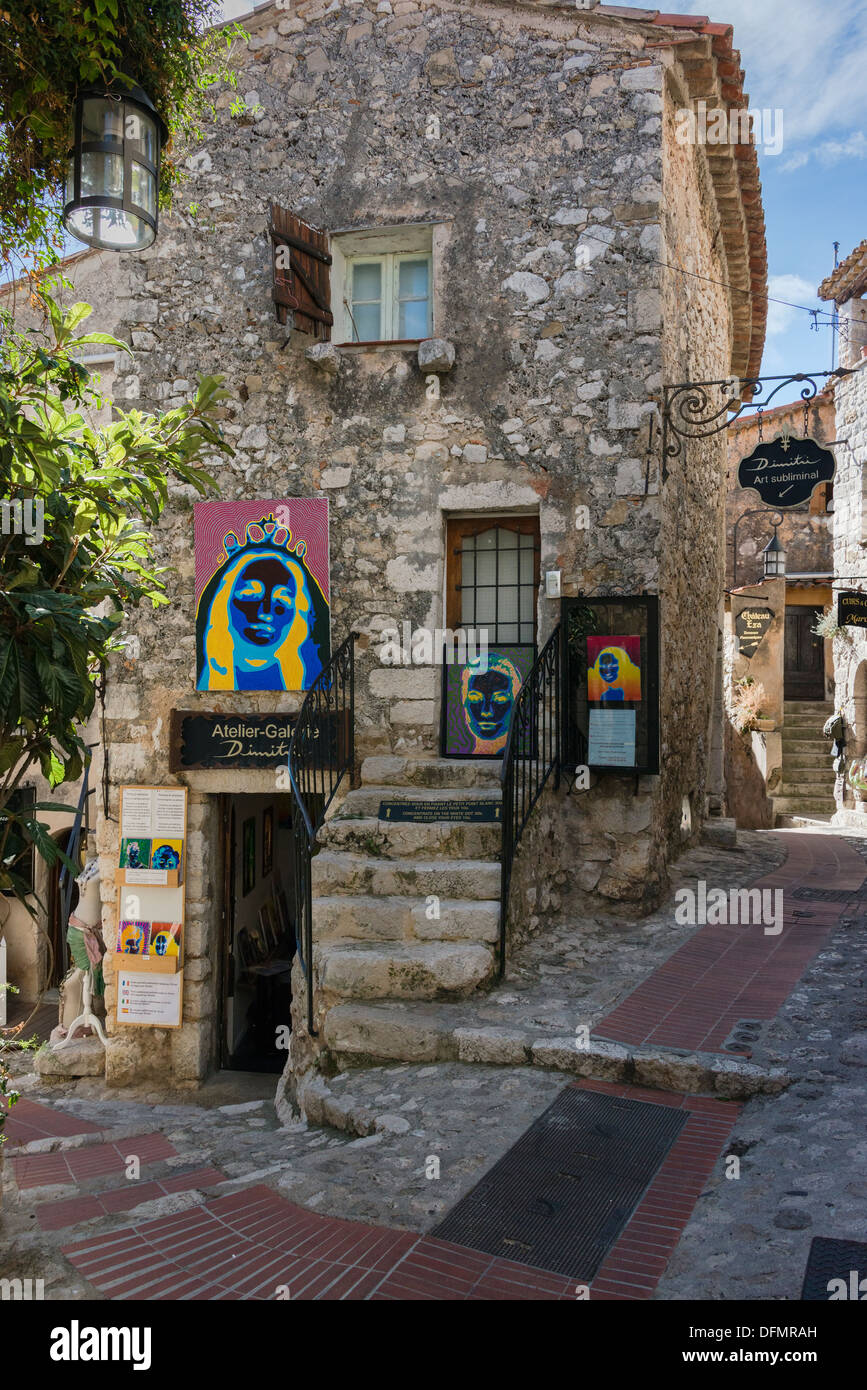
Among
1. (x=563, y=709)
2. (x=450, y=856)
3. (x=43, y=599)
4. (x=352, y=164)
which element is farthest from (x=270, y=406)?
(x=43, y=599)

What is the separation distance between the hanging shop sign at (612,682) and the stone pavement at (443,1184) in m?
1.79

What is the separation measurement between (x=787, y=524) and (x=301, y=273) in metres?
16.3

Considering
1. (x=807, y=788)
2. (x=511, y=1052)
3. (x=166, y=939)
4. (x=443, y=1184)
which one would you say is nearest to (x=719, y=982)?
(x=511, y=1052)

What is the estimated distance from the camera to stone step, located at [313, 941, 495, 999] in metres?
5.03

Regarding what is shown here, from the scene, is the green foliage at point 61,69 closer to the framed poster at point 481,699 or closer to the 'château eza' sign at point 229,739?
the 'château eza' sign at point 229,739

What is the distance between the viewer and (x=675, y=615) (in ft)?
25.3

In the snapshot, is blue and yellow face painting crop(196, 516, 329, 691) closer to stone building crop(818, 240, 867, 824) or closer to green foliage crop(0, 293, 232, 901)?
green foliage crop(0, 293, 232, 901)

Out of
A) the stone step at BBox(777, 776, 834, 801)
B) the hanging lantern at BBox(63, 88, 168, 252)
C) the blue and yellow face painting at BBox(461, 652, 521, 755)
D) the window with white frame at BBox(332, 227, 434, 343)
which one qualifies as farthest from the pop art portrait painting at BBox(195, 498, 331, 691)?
the stone step at BBox(777, 776, 834, 801)

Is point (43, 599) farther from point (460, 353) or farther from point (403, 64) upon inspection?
point (403, 64)

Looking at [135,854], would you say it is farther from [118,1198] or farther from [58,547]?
[58,547]

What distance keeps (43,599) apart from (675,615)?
5926 mm

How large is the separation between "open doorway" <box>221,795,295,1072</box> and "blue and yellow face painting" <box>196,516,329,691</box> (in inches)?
47.3

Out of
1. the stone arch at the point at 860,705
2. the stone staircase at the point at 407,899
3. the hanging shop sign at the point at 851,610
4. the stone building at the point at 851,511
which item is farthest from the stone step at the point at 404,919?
the stone arch at the point at 860,705

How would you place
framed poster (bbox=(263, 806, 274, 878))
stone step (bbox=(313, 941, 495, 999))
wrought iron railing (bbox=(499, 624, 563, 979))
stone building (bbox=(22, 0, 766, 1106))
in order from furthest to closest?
1. framed poster (bbox=(263, 806, 274, 878))
2. stone building (bbox=(22, 0, 766, 1106))
3. wrought iron railing (bbox=(499, 624, 563, 979))
4. stone step (bbox=(313, 941, 495, 999))
